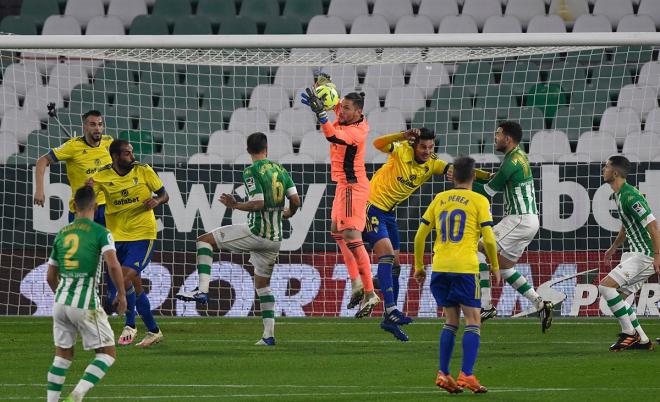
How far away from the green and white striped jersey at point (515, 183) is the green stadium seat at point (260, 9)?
26.3 feet

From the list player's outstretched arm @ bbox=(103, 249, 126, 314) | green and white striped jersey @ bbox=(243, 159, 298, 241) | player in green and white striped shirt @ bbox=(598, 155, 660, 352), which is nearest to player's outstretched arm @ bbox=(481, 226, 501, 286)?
player's outstretched arm @ bbox=(103, 249, 126, 314)

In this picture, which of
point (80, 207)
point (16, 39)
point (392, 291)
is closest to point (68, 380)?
point (80, 207)

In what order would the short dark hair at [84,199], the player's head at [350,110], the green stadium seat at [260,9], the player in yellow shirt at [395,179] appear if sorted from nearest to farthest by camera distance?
the short dark hair at [84,199], the player's head at [350,110], the player in yellow shirt at [395,179], the green stadium seat at [260,9]

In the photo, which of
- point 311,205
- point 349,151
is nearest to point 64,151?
point 349,151

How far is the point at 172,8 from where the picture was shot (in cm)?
1972

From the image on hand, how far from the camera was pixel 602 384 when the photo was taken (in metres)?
8.82

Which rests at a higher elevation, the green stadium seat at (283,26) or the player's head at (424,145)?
the green stadium seat at (283,26)

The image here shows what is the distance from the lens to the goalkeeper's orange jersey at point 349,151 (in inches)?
466

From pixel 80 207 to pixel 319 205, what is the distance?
7857mm

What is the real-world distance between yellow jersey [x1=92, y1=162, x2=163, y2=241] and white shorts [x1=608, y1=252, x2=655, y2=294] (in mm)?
4447

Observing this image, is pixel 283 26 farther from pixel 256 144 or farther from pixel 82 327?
pixel 82 327

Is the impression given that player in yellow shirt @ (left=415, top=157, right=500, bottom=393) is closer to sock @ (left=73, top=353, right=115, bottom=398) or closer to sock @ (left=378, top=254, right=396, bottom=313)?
sock @ (left=73, top=353, right=115, bottom=398)

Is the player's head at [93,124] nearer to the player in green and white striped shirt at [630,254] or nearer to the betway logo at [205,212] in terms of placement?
the betway logo at [205,212]

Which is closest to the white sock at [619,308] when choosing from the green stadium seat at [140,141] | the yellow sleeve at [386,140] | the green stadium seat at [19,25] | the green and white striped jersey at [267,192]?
the yellow sleeve at [386,140]
